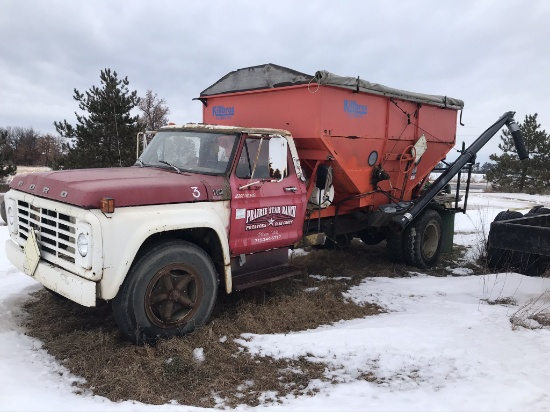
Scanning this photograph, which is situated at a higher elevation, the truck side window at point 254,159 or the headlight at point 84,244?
the truck side window at point 254,159

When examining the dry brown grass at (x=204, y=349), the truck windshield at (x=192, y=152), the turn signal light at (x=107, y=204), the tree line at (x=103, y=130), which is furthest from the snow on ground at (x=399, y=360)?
the tree line at (x=103, y=130)

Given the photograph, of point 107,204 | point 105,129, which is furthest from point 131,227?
point 105,129

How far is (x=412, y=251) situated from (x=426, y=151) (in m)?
1.83

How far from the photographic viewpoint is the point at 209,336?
431 centimetres

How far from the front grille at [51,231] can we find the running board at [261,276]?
5.79ft

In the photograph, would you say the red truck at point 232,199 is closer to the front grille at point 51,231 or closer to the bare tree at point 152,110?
the front grille at point 51,231

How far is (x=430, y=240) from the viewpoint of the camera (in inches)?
320

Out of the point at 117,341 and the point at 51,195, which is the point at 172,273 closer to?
the point at 117,341

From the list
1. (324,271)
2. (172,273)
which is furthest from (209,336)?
(324,271)

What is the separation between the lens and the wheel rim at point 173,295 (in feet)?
14.0

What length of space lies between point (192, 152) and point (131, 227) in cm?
155

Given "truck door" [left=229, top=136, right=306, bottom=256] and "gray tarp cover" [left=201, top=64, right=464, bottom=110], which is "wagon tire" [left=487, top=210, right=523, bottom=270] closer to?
"gray tarp cover" [left=201, top=64, right=464, bottom=110]

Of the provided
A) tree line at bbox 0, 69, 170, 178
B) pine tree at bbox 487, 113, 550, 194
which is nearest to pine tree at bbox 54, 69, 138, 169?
tree line at bbox 0, 69, 170, 178

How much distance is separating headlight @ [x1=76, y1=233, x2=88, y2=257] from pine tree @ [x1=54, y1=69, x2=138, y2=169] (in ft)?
64.3
